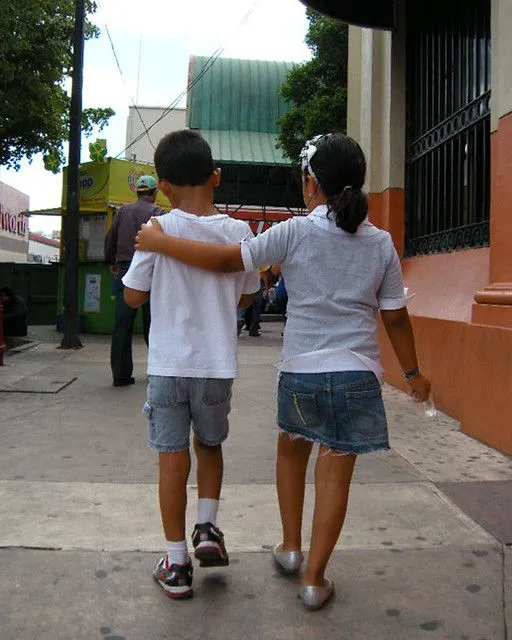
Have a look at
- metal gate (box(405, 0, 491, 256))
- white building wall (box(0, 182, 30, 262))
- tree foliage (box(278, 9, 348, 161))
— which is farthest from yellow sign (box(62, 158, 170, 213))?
white building wall (box(0, 182, 30, 262))

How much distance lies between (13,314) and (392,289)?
30.8 ft

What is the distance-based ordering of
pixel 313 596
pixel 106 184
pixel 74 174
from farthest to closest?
pixel 106 184, pixel 74 174, pixel 313 596

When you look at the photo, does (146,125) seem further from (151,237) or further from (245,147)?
(151,237)

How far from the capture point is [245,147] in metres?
22.5

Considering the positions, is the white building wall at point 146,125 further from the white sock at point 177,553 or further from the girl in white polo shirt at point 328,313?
the white sock at point 177,553

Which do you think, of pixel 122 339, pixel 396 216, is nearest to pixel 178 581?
pixel 122 339

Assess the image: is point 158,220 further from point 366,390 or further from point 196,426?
point 366,390

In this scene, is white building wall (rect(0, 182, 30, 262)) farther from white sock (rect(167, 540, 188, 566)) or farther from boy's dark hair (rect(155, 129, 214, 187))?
white sock (rect(167, 540, 188, 566))

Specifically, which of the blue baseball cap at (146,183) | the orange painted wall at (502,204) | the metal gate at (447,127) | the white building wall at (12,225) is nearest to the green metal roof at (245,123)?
the white building wall at (12,225)

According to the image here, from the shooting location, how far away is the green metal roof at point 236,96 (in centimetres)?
2317

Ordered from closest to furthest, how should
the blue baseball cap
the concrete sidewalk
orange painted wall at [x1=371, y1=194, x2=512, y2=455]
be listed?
the concrete sidewalk → orange painted wall at [x1=371, y1=194, x2=512, y2=455] → the blue baseball cap

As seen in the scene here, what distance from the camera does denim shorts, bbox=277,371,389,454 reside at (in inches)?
99.9

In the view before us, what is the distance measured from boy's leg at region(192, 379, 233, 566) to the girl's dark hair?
2.37 ft

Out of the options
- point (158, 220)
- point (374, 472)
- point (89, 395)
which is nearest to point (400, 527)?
point (374, 472)
